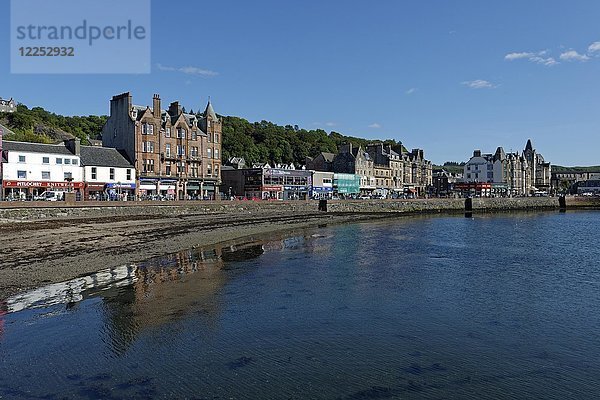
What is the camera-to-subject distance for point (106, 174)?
61969 mm

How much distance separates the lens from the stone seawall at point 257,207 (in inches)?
1693

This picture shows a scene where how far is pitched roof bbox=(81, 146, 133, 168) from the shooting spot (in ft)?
199

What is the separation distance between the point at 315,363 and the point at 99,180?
2255 inches

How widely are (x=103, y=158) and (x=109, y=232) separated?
30525mm

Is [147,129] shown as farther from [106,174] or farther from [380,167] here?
[380,167]

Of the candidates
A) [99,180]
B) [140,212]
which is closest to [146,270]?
[140,212]

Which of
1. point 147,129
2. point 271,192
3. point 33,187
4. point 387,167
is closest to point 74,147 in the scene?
point 33,187

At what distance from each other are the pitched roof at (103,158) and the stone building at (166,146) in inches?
61.3

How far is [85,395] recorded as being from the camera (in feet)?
29.9

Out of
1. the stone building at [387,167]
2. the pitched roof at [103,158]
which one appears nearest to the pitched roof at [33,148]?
the pitched roof at [103,158]

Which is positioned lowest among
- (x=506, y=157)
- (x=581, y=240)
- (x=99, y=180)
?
(x=581, y=240)

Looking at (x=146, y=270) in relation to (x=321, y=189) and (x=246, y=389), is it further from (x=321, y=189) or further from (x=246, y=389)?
(x=321, y=189)

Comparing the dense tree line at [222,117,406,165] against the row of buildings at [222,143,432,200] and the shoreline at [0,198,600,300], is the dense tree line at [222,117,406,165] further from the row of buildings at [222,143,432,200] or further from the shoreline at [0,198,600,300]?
the shoreline at [0,198,600,300]

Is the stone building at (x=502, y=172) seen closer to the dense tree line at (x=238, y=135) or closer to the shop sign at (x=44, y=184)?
the dense tree line at (x=238, y=135)
